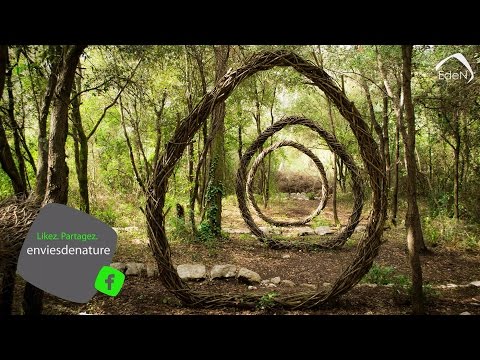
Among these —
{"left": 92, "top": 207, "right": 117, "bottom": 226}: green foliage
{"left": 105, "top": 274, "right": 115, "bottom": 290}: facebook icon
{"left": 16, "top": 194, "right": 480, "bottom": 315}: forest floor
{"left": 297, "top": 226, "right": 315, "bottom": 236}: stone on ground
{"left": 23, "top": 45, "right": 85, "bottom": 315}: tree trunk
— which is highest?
{"left": 23, "top": 45, "right": 85, "bottom": 315}: tree trunk

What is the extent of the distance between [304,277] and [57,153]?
11.3ft

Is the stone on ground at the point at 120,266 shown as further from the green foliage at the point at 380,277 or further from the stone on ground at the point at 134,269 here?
the green foliage at the point at 380,277

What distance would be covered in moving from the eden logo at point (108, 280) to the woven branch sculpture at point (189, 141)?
1.23 ft

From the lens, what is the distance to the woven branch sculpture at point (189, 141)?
282 centimetres

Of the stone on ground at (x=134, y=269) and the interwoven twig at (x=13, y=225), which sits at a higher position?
the interwoven twig at (x=13, y=225)

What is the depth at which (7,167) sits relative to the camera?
118 inches

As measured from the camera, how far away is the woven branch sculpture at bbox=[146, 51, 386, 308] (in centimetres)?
282

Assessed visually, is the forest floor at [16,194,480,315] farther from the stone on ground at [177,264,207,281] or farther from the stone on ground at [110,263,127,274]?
the stone on ground at [110,263,127,274]

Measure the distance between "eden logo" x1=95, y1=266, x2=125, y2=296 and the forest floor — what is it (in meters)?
0.54

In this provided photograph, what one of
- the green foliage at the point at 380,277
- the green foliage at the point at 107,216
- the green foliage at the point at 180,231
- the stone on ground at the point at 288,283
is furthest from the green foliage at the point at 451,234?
the green foliage at the point at 107,216

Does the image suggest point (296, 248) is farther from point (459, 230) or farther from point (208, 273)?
point (459, 230)

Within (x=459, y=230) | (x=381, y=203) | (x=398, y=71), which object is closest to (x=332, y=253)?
(x=459, y=230)

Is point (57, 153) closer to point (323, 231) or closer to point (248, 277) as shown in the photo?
point (248, 277)

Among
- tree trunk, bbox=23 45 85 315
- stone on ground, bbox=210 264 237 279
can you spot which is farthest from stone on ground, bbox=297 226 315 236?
tree trunk, bbox=23 45 85 315
